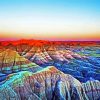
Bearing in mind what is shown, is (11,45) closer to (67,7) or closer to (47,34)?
(47,34)

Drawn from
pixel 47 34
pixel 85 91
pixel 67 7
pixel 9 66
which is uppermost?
pixel 67 7

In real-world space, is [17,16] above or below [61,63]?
above

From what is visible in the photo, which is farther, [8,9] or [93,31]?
[93,31]

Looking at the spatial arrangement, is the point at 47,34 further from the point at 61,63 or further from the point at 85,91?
the point at 85,91

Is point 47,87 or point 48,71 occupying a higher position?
point 48,71

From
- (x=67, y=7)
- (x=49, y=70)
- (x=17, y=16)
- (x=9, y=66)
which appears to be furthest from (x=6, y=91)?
(x=67, y=7)

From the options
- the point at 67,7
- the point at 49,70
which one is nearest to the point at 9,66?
the point at 49,70
